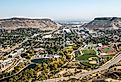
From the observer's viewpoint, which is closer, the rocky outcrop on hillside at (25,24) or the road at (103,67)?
the road at (103,67)

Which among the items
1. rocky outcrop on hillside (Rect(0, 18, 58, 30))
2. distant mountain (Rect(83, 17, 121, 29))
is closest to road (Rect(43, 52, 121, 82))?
distant mountain (Rect(83, 17, 121, 29))

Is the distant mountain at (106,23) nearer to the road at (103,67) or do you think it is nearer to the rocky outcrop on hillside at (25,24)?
the rocky outcrop on hillside at (25,24)

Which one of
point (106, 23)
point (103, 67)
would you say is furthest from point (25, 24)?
point (103, 67)

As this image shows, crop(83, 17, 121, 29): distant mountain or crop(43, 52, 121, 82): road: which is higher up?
crop(83, 17, 121, 29): distant mountain

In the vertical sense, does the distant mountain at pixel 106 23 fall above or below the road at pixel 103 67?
above

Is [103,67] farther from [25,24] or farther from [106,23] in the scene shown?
[25,24]

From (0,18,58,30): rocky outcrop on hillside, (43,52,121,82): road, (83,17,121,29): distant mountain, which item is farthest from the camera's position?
(0,18,58,30): rocky outcrop on hillside

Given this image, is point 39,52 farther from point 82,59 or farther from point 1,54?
point 82,59

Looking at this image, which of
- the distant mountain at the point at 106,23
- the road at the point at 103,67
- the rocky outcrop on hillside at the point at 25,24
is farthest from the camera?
the rocky outcrop on hillside at the point at 25,24

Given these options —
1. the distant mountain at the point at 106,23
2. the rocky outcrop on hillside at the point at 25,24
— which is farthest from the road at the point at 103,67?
the rocky outcrop on hillside at the point at 25,24

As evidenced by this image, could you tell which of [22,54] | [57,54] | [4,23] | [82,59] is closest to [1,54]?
[22,54]

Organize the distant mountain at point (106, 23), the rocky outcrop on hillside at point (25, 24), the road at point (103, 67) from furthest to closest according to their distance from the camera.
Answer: the rocky outcrop on hillside at point (25, 24) → the distant mountain at point (106, 23) → the road at point (103, 67)

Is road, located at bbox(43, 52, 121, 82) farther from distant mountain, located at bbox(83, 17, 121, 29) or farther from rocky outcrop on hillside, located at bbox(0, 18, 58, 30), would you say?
rocky outcrop on hillside, located at bbox(0, 18, 58, 30)
